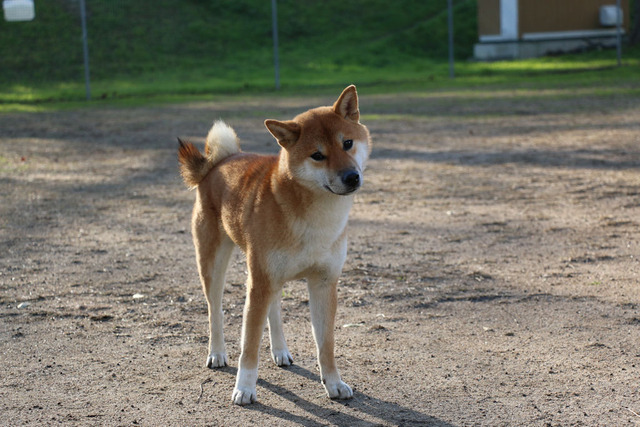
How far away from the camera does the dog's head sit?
3604 millimetres

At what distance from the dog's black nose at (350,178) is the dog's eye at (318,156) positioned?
17 centimetres

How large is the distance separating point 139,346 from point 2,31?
2414 centimetres

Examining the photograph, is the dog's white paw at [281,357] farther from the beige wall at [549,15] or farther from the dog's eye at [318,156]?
the beige wall at [549,15]

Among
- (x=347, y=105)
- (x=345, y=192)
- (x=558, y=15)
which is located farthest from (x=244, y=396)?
(x=558, y=15)

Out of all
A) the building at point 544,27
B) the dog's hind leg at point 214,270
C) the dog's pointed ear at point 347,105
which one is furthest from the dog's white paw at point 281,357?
the building at point 544,27

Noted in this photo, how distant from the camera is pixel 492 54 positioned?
28859mm

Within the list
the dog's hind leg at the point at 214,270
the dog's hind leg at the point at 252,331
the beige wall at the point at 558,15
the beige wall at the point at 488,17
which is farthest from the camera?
the beige wall at the point at 488,17

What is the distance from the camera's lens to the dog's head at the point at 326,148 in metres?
3.60

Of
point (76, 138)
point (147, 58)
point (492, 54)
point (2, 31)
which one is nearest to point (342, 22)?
point (492, 54)

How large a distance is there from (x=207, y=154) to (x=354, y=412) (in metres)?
1.78

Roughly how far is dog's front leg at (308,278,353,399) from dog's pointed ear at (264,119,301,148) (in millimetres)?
691

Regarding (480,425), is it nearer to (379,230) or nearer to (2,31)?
(379,230)

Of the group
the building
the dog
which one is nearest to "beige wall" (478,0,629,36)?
the building

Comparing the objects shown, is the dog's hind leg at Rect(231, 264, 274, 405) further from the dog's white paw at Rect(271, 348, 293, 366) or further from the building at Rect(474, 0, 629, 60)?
the building at Rect(474, 0, 629, 60)
